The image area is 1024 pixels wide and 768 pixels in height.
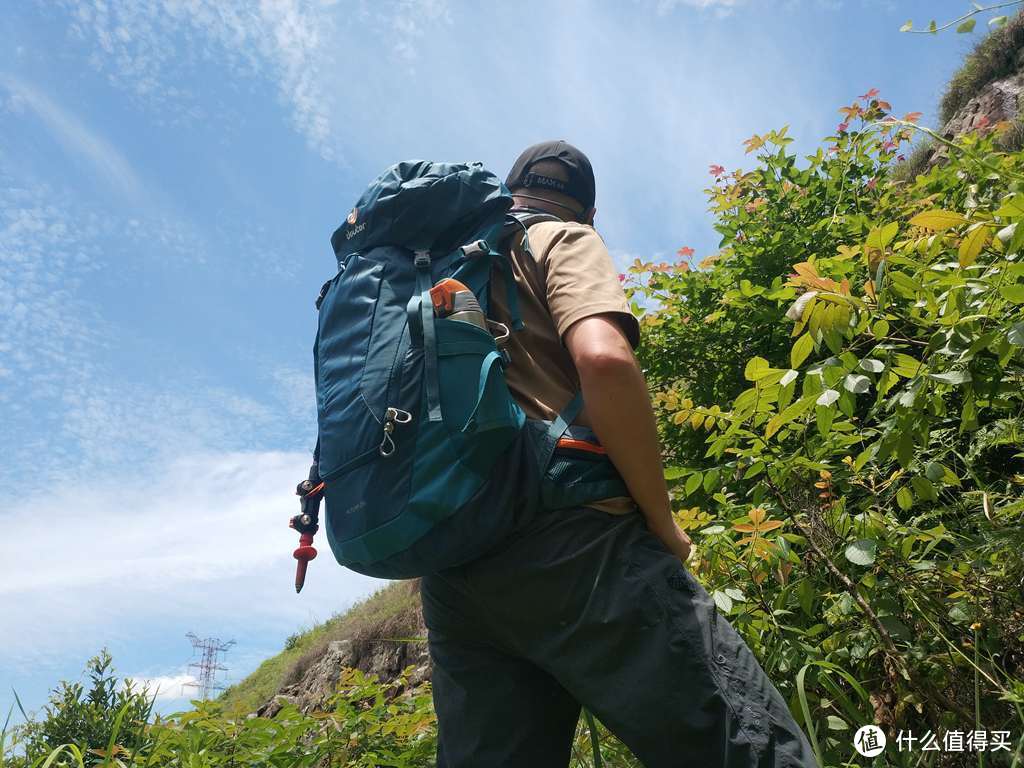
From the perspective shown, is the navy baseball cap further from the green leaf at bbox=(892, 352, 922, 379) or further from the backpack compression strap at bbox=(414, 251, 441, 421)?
the green leaf at bbox=(892, 352, 922, 379)

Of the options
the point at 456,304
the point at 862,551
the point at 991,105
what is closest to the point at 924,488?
the point at 862,551

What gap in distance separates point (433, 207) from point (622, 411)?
0.71 meters

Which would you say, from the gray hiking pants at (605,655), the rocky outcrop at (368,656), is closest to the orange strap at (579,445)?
the gray hiking pants at (605,655)

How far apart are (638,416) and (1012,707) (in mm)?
1518

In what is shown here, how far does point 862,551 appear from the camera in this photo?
207 cm

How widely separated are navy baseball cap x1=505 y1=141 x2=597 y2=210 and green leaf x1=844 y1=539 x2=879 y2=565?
1.26 m

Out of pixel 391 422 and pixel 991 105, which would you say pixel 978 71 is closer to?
pixel 991 105

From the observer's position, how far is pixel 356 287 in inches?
71.7

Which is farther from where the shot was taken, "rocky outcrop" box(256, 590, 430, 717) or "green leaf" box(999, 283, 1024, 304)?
"rocky outcrop" box(256, 590, 430, 717)

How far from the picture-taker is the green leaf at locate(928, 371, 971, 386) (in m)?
1.81

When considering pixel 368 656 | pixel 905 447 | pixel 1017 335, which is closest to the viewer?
pixel 1017 335

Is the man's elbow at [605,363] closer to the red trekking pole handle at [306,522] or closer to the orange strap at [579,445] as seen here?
the orange strap at [579,445]

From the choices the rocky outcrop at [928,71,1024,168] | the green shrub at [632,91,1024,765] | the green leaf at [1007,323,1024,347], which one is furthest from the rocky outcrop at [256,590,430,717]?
the rocky outcrop at [928,71,1024,168]

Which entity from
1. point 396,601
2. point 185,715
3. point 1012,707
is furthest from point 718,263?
point 396,601
